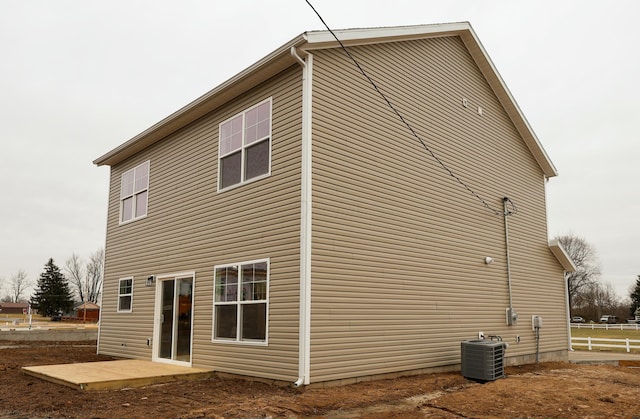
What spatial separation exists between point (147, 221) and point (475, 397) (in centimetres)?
891

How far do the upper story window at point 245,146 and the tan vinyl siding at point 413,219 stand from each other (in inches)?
52.5

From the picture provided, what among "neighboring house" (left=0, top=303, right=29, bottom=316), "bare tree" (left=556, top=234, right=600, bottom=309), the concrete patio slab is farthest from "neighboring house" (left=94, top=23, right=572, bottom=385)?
"neighboring house" (left=0, top=303, right=29, bottom=316)

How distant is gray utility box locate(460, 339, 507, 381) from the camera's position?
9.55 metres

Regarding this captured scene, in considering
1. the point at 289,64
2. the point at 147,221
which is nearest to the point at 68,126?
the point at 147,221

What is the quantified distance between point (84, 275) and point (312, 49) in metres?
89.3

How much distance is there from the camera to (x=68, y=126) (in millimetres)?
25125

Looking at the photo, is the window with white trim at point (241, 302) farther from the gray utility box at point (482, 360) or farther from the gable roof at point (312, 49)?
the gray utility box at point (482, 360)

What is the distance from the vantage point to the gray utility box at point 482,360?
9.55 meters

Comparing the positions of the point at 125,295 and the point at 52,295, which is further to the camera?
the point at 52,295

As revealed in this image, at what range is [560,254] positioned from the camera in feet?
49.1

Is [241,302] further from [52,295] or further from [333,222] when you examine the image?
[52,295]

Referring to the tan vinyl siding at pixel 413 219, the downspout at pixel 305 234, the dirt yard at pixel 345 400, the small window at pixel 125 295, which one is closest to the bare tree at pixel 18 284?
the small window at pixel 125 295

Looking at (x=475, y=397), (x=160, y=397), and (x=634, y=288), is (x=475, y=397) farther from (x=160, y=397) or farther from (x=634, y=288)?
(x=634, y=288)

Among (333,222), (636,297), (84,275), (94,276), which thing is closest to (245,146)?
(333,222)
